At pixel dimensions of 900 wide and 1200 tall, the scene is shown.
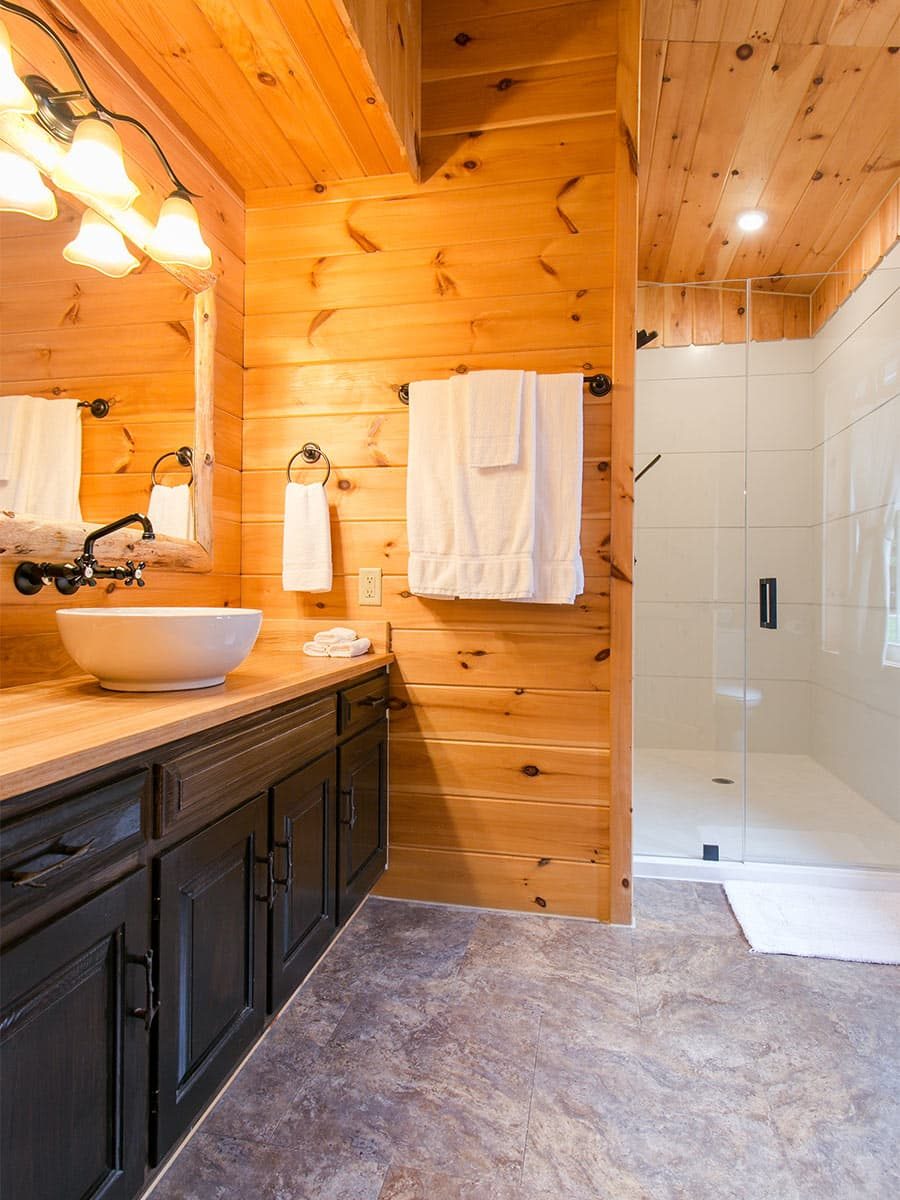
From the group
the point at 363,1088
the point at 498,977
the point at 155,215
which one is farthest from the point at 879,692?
the point at 155,215

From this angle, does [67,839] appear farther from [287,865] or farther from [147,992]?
[287,865]

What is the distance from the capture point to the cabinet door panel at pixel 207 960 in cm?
98

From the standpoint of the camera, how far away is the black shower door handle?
2703mm

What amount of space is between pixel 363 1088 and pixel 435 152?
2.49 meters

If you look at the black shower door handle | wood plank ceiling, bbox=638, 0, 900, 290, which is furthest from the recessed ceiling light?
the black shower door handle

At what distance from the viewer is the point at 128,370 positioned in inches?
61.7

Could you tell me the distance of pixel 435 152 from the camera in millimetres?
2049

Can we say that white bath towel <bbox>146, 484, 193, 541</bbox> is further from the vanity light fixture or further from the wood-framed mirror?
the vanity light fixture

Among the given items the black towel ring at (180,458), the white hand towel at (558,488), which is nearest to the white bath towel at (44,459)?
the black towel ring at (180,458)

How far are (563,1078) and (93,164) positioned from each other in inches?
82.7

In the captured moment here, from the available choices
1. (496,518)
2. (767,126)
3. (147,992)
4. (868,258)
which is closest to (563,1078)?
(147,992)

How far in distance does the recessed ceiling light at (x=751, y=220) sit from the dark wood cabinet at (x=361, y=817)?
2.86m

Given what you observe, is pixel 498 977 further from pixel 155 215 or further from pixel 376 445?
pixel 155 215

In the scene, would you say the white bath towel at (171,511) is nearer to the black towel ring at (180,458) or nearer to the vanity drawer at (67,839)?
the black towel ring at (180,458)
